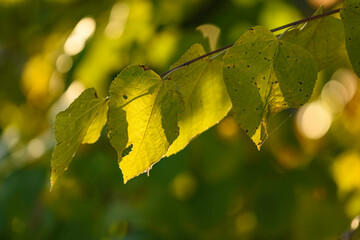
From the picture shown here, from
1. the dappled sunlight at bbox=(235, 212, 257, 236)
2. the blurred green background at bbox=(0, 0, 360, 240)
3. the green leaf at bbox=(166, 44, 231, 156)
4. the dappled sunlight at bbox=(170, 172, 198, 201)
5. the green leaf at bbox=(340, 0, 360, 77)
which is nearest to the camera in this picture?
the green leaf at bbox=(340, 0, 360, 77)

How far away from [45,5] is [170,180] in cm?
59

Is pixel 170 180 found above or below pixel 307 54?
below

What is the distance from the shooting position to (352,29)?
16.6 inches

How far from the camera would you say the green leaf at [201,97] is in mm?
528

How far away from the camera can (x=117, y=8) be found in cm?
126

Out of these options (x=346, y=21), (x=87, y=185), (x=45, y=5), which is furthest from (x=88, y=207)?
(x=346, y=21)

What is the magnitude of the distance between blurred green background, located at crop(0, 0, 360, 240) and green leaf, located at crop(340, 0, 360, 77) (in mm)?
816

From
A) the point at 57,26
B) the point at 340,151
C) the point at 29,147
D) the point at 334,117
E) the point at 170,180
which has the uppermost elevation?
the point at 57,26

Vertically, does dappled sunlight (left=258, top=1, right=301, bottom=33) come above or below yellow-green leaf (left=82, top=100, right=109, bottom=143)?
below

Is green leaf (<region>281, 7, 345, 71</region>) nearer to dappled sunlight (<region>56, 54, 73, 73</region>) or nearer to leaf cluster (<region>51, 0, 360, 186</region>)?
leaf cluster (<region>51, 0, 360, 186</region>)

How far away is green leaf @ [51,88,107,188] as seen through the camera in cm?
48

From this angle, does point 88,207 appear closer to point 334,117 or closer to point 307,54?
point 334,117

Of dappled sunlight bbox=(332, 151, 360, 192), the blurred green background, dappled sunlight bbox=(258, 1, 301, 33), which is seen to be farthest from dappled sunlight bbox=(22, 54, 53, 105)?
dappled sunlight bbox=(332, 151, 360, 192)

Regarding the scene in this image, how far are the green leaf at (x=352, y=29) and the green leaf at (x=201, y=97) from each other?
0.49 feet
